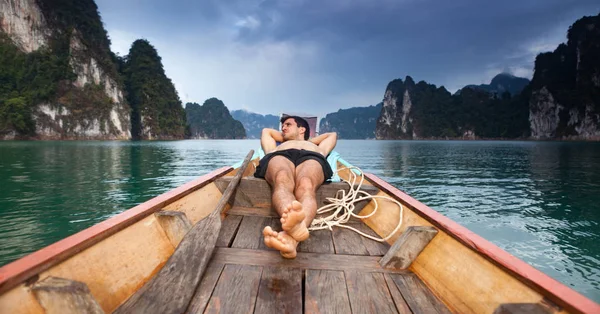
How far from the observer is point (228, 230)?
2.37 metres

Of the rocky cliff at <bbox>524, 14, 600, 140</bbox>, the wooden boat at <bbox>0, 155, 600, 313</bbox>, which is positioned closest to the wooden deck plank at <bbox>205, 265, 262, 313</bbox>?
the wooden boat at <bbox>0, 155, 600, 313</bbox>

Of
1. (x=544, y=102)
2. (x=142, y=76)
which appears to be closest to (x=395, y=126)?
(x=544, y=102)

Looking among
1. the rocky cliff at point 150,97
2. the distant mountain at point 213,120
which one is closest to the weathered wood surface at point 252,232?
the rocky cliff at point 150,97

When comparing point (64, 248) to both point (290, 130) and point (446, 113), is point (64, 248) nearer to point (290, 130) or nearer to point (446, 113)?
point (290, 130)

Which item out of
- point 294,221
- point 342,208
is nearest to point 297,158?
point 342,208

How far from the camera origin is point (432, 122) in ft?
366

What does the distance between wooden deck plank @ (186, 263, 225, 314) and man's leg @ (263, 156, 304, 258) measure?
1.08 ft

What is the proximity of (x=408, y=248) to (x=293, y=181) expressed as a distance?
1073 mm

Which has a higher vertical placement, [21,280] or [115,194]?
[21,280]

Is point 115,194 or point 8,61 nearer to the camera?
point 115,194

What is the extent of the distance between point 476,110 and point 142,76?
110m

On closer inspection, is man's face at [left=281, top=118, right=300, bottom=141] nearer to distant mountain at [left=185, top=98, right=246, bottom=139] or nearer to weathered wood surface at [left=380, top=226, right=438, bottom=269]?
weathered wood surface at [left=380, top=226, right=438, bottom=269]

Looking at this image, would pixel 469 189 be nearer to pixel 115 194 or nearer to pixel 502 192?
pixel 502 192

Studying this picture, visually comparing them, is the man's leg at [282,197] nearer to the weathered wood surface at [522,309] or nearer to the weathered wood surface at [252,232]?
the weathered wood surface at [252,232]
